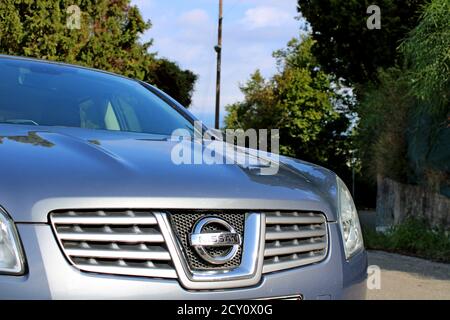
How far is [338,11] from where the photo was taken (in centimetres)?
2109

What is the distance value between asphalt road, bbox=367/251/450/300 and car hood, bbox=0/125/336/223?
2.54m

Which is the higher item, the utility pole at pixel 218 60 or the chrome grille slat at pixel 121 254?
the utility pole at pixel 218 60

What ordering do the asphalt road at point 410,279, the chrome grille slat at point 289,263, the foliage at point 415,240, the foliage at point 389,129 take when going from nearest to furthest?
the chrome grille slat at point 289,263 < the asphalt road at point 410,279 < the foliage at point 415,240 < the foliage at point 389,129

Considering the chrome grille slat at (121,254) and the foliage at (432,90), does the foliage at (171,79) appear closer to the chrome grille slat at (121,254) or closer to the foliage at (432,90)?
the foliage at (432,90)

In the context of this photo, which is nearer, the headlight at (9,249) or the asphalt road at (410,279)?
the headlight at (9,249)

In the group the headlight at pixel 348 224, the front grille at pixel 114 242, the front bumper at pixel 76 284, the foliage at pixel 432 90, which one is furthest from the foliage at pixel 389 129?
the front grille at pixel 114 242

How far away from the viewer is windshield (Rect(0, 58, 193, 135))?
10.4 feet

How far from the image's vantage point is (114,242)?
6.46 feet

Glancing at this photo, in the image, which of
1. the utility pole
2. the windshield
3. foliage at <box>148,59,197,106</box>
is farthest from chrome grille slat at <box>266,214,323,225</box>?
foliage at <box>148,59,197,106</box>

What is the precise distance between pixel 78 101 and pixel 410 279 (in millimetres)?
3979

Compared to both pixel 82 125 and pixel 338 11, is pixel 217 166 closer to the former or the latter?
pixel 82 125

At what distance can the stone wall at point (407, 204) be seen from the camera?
8.28 metres

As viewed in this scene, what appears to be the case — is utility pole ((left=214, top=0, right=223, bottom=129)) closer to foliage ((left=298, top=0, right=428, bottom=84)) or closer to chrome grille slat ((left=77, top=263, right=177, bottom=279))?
foliage ((left=298, top=0, right=428, bottom=84))

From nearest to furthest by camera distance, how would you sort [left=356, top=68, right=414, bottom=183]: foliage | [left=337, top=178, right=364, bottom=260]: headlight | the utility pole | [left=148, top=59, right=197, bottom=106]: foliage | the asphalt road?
1. [left=337, top=178, right=364, bottom=260]: headlight
2. the asphalt road
3. [left=356, top=68, right=414, bottom=183]: foliage
4. the utility pole
5. [left=148, top=59, right=197, bottom=106]: foliage
